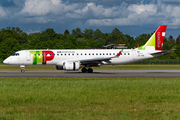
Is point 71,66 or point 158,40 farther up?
point 158,40

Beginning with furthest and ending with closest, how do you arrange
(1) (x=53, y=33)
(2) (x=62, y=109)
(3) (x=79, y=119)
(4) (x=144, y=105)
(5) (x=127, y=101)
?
(1) (x=53, y=33), (5) (x=127, y=101), (4) (x=144, y=105), (2) (x=62, y=109), (3) (x=79, y=119)

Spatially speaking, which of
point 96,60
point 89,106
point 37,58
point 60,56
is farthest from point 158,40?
point 89,106

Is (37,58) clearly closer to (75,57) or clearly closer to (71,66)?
(75,57)

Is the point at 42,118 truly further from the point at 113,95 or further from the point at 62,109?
the point at 113,95

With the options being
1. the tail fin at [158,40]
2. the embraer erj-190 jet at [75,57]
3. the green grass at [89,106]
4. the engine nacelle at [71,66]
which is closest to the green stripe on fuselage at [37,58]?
the embraer erj-190 jet at [75,57]

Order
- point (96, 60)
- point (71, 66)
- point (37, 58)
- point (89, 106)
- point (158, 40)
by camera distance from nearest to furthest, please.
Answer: point (89, 106), point (71, 66), point (96, 60), point (37, 58), point (158, 40)

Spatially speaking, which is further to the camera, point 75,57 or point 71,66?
point 75,57

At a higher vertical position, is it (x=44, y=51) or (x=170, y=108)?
(x=44, y=51)

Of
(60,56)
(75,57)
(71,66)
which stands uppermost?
(60,56)

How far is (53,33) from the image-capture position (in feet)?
576

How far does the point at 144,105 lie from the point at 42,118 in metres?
5.35

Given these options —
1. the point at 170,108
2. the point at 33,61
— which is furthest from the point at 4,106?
the point at 33,61

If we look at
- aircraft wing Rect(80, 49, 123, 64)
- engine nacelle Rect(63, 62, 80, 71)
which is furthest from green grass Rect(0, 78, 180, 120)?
aircraft wing Rect(80, 49, 123, 64)

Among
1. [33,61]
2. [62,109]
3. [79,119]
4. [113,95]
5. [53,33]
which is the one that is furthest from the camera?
[53,33]
